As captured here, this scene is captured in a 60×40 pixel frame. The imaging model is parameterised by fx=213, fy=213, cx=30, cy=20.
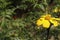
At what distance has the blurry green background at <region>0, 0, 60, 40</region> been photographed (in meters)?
2.57

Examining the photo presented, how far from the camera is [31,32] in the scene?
2729 millimetres

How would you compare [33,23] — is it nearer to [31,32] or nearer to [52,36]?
[31,32]

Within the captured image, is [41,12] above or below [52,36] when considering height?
above

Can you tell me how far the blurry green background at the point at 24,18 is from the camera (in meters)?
2.57

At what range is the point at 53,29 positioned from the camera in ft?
8.75

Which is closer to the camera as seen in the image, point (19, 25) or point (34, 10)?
point (19, 25)

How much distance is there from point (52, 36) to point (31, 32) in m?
0.28

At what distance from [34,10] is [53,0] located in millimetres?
385

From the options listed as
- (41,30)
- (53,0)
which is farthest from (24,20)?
(53,0)

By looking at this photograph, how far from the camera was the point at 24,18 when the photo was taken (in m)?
2.96

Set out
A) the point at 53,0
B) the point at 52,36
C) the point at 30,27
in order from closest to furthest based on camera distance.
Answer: the point at 52,36 → the point at 30,27 → the point at 53,0

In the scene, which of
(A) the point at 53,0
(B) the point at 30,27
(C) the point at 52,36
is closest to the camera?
(C) the point at 52,36

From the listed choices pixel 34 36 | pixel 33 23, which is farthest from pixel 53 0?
pixel 34 36

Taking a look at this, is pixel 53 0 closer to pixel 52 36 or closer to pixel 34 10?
pixel 34 10
